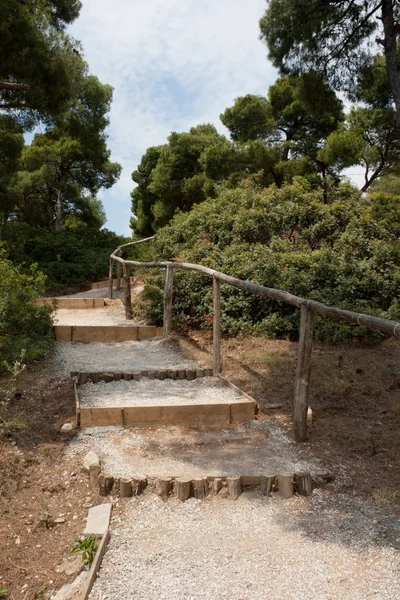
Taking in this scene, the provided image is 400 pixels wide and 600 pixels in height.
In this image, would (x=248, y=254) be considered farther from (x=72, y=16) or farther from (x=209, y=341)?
(x=72, y=16)

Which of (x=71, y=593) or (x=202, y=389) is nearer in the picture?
(x=71, y=593)

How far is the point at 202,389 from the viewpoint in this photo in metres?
4.67

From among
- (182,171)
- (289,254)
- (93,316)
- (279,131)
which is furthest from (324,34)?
(182,171)

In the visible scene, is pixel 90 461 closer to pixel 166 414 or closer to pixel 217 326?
pixel 166 414

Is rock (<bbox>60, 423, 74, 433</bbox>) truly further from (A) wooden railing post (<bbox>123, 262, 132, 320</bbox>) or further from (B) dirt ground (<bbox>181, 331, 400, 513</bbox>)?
(A) wooden railing post (<bbox>123, 262, 132, 320</bbox>)

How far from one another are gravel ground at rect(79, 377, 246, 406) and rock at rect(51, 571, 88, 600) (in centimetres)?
180

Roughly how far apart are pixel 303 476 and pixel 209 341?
11.4ft

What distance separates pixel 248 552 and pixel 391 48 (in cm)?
819

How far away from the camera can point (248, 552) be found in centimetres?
246

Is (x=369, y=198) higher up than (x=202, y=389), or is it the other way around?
(x=369, y=198)

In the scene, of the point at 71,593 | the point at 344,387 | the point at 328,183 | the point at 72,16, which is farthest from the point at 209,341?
the point at 72,16

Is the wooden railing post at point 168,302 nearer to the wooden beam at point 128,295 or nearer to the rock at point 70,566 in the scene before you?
the wooden beam at point 128,295

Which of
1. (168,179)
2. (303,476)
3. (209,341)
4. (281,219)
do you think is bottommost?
(303,476)

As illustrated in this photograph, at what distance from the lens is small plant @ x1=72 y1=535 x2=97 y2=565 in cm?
238
